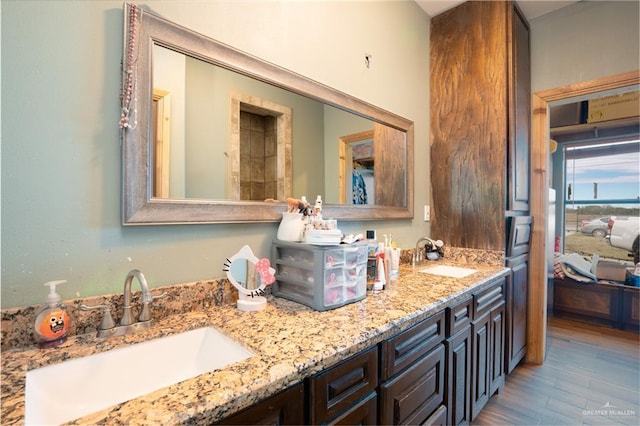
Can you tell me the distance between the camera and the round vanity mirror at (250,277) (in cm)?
111

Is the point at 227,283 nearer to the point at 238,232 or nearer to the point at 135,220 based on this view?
the point at 238,232

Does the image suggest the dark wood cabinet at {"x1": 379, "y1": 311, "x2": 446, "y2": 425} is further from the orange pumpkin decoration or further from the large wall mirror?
the orange pumpkin decoration

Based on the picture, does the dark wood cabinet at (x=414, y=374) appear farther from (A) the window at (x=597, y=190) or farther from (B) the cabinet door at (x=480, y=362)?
(A) the window at (x=597, y=190)

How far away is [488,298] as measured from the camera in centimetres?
174

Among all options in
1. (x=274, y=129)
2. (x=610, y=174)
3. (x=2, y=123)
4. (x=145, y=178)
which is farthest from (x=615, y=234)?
(x=2, y=123)

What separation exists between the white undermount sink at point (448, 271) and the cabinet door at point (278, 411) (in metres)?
1.34

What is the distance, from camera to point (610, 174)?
376cm

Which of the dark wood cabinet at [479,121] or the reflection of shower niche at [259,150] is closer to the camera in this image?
the reflection of shower niche at [259,150]

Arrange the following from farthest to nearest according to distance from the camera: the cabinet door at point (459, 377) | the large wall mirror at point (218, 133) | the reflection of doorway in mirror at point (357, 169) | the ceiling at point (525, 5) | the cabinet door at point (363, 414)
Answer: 1. the ceiling at point (525, 5)
2. the reflection of doorway in mirror at point (357, 169)
3. the cabinet door at point (459, 377)
4. the large wall mirror at point (218, 133)
5. the cabinet door at point (363, 414)

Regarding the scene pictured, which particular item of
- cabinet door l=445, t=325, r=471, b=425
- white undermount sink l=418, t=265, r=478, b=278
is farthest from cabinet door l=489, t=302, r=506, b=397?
cabinet door l=445, t=325, r=471, b=425

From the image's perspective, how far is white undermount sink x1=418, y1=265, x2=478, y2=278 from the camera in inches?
A: 73.3

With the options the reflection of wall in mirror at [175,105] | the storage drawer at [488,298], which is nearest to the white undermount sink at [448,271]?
the storage drawer at [488,298]

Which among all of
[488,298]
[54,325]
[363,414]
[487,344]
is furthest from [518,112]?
[54,325]

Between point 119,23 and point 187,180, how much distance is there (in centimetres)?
53
